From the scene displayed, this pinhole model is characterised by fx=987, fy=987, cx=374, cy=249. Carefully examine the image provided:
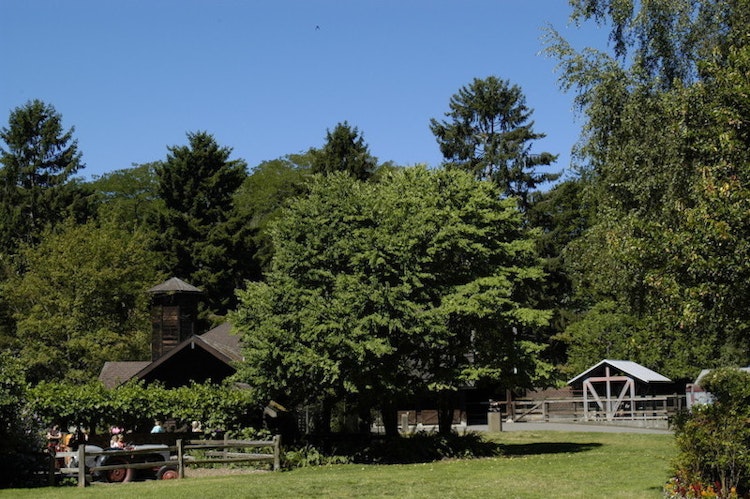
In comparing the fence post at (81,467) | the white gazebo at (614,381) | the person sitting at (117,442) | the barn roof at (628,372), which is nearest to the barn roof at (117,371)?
the person sitting at (117,442)

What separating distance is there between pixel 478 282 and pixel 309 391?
5.95 meters

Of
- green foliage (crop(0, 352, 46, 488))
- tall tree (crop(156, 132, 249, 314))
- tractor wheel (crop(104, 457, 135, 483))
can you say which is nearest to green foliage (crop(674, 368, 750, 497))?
tractor wheel (crop(104, 457, 135, 483))

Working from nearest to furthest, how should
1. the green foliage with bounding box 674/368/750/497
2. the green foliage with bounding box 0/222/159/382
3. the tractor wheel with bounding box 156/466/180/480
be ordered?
the green foliage with bounding box 674/368/750/497 < the tractor wheel with bounding box 156/466/180/480 < the green foliage with bounding box 0/222/159/382

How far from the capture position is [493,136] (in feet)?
200

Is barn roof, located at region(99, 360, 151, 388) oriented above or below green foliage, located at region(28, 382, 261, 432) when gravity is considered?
above

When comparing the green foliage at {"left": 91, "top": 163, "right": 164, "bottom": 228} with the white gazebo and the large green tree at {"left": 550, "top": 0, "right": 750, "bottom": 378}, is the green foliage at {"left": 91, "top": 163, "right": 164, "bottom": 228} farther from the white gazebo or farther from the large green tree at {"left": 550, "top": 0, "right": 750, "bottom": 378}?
the large green tree at {"left": 550, "top": 0, "right": 750, "bottom": 378}

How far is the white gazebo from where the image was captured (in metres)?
47.7

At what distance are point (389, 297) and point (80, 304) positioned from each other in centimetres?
2919

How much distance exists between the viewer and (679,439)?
16062mm

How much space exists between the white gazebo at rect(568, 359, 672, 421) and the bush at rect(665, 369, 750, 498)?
31.2 metres

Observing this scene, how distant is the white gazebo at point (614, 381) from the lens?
156ft

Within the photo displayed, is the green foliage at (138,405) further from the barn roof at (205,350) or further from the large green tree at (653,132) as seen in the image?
the large green tree at (653,132)

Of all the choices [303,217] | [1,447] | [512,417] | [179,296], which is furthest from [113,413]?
[512,417]

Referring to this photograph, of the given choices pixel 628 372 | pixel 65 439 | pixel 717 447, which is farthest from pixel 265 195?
pixel 717 447
